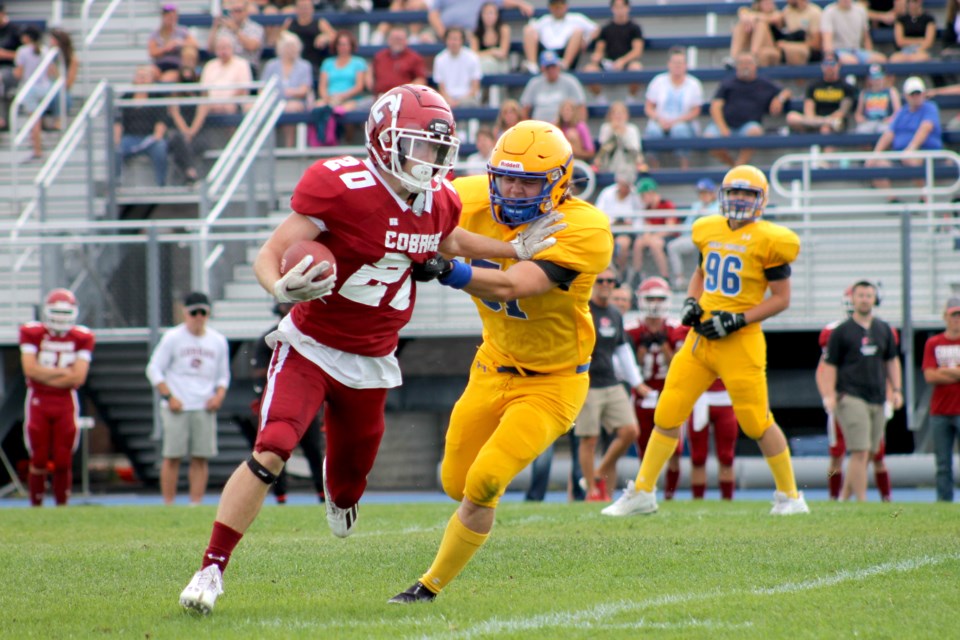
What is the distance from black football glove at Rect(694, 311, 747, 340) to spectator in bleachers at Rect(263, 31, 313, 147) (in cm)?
858

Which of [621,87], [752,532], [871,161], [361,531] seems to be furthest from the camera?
[621,87]

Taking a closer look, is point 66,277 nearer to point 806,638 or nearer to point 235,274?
point 235,274

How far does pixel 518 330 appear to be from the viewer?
530 centimetres

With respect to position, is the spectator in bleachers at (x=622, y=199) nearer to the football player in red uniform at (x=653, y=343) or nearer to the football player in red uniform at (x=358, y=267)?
the football player in red uniform at (x=653, y=343)

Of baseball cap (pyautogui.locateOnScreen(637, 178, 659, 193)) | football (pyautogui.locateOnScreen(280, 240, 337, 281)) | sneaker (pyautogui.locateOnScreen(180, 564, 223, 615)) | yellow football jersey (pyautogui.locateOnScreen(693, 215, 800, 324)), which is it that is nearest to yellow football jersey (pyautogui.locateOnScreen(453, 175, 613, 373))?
football (pyautogui.locateOnScreen(280, 240, 337, 281))

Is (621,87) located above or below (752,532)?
above

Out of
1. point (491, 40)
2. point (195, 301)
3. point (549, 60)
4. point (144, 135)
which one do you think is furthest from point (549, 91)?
point (195, 301)

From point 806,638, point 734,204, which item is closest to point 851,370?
point 734,204

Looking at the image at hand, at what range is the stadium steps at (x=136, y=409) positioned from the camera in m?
13.4

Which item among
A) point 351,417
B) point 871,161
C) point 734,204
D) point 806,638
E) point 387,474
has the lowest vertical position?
point 387,474

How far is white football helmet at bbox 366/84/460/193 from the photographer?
4734 millimetres

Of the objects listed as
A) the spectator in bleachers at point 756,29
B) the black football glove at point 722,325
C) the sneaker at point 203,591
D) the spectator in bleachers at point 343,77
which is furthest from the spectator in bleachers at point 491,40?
the sneaker at point 203,591

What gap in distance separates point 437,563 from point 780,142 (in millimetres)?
10654

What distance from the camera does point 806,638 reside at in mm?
3943
